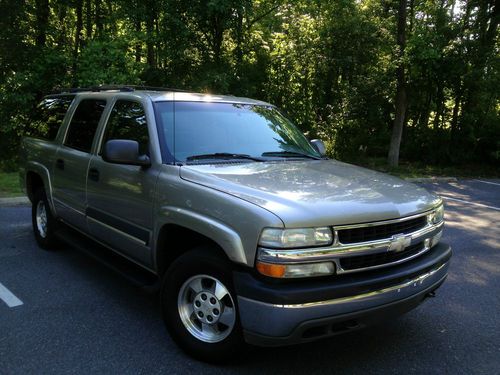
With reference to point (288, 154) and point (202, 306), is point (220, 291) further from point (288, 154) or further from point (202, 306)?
point (288, 154)

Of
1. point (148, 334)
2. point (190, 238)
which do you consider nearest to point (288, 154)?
point (190, 238)

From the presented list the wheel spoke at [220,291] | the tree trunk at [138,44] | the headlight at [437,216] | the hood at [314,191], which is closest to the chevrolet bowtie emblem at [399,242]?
the hood at [314,191]

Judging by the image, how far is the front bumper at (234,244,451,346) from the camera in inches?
104

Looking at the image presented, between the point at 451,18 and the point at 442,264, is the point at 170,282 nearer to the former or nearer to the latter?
the point at 442,264

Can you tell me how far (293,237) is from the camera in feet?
8.82

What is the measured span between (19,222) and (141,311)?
3940 mm

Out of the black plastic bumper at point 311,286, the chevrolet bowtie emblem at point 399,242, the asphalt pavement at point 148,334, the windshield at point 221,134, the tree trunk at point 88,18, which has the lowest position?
the asphalt pavement at point 148,334

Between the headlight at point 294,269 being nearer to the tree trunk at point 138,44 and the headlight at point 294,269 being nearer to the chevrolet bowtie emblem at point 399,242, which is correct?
the chevrolet bowtie emblem at point 399,242

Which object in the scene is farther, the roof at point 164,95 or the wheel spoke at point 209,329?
the roof at point 164,95

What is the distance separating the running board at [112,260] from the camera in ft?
12.2

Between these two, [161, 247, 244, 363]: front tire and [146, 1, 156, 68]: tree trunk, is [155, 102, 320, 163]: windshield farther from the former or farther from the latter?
[146, 1, 156, 68]: tree trunk

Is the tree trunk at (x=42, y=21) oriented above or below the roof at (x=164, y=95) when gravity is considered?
above

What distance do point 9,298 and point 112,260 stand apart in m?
1.00

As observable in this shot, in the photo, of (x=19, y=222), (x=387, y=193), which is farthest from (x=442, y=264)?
(x=19, y=222)
